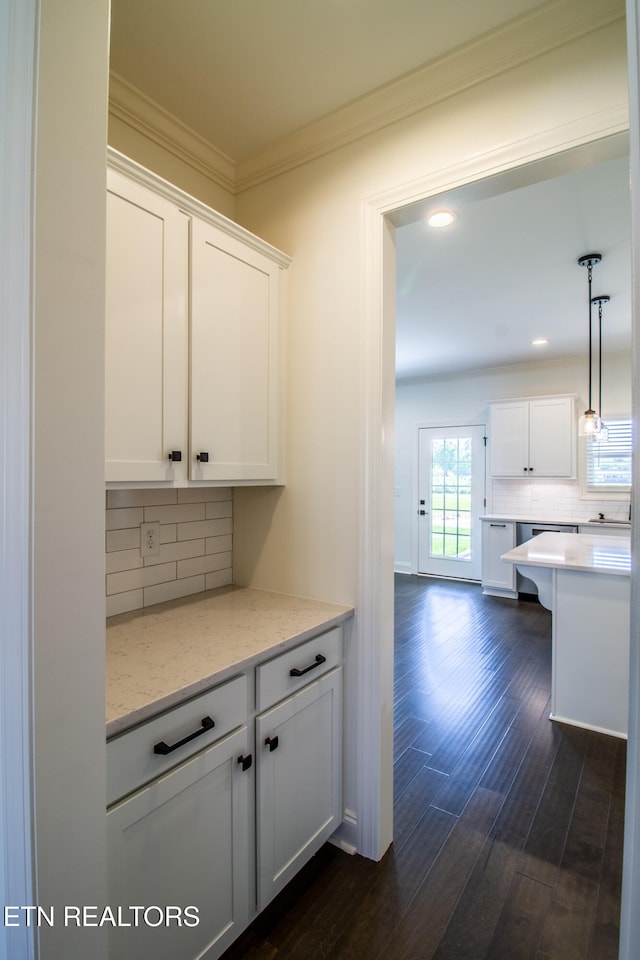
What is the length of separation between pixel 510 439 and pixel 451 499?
1172mm

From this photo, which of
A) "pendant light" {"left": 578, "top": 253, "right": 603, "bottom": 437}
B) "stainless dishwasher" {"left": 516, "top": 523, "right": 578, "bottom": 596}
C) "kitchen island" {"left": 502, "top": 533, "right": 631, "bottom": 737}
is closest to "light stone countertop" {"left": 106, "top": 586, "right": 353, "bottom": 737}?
"kitchen island" {"left": 502, "top": 533, "right": 631, "bottom": 737}

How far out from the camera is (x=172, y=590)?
1.82 metres

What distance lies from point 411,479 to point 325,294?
4976 millimetres

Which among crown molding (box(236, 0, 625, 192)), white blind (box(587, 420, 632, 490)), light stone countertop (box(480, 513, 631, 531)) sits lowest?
light stone countertop (box(480, 513, 631, 531))

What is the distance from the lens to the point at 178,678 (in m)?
1.15

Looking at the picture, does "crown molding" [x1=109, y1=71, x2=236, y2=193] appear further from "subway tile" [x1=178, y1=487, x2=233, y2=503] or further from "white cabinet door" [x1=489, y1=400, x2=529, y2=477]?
"white cabinet door" [x1=489, y1=400, x2=529, y2=477]

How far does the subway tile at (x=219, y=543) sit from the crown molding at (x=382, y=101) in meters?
1.59

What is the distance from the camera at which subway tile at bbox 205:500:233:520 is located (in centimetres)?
200

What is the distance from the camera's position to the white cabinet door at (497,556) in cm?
533

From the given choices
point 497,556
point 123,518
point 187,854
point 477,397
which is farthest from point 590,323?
point 187,854

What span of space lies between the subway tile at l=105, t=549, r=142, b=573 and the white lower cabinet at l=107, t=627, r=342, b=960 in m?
0.65

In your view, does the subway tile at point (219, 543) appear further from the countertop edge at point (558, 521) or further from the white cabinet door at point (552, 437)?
the white cabinet door at point (552, 437)

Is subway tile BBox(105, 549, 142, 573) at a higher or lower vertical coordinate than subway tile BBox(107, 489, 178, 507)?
lower

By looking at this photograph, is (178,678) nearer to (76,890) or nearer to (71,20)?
(76,890)
